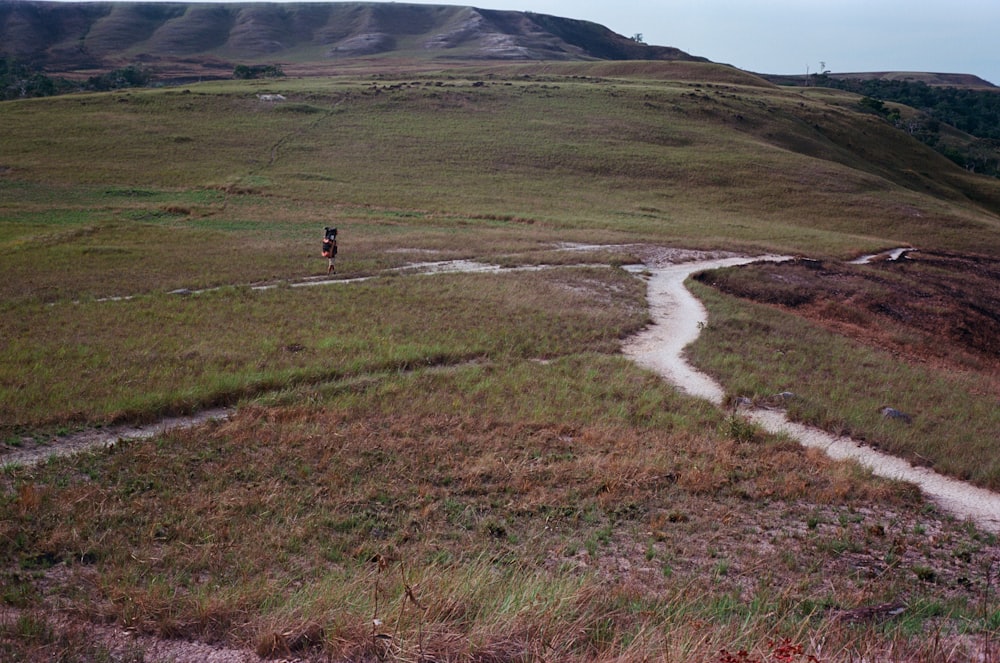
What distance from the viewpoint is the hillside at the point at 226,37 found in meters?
150

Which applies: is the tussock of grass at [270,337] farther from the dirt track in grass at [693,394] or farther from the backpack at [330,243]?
the backpack at [330,243]

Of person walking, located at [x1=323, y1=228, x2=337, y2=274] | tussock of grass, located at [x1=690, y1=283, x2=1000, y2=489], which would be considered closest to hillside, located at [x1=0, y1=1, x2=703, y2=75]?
person walking, located at [x1=323, y1=228, x2=337, y2=274]

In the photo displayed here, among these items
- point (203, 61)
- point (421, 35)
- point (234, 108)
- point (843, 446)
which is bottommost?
point (843, 446)

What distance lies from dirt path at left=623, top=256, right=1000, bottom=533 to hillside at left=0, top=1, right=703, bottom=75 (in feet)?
431

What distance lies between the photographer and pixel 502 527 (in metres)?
8.69

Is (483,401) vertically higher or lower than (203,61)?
lower

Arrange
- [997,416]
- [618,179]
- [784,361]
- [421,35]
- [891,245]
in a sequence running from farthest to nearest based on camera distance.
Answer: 1. [421,35]
2. [618,179]
3. [891,245]
4. [784,361]
5. [997,416]

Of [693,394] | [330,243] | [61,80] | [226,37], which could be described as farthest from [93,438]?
[226,37]

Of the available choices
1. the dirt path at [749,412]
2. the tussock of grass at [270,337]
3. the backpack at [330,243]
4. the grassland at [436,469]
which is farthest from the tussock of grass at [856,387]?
the backpack at [330,243]

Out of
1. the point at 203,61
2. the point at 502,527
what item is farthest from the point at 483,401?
the point at 203,61

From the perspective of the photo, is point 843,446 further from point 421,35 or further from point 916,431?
point 421,35

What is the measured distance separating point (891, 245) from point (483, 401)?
125ft

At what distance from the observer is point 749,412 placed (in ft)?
47.6

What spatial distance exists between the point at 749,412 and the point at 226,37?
196225 millimetres
